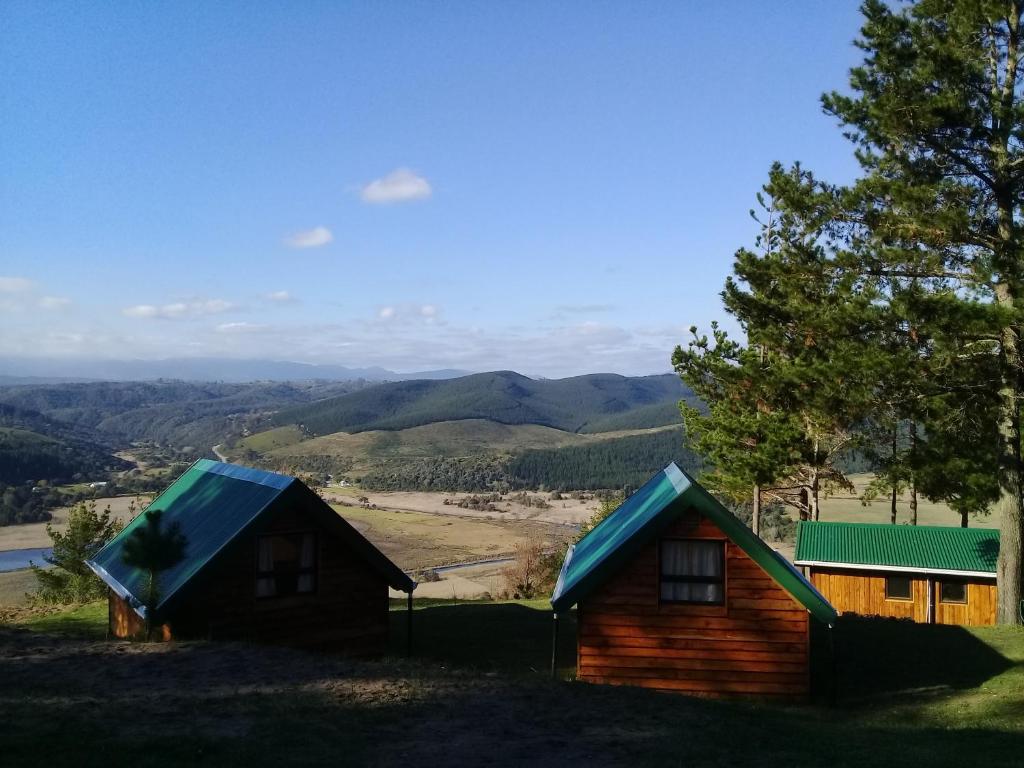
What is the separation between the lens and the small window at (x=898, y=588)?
25.6m

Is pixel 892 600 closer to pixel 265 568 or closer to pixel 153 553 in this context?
pixel 265 568

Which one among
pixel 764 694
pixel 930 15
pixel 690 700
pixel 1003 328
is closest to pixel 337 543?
pixel 690 700

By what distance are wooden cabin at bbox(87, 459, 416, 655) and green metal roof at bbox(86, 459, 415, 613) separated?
1.1 inches

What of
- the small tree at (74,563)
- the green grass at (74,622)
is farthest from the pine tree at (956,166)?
the small tree at (74,563)

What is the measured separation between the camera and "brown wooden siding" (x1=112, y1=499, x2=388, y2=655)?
47.8 ft

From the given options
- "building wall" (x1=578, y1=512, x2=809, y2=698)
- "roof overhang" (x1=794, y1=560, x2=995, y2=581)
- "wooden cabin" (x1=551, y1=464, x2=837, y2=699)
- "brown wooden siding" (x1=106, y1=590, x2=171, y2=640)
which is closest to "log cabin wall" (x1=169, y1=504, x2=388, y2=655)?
"brown wooden siding" (x1=106, y1=590, x2=171, y2=640)

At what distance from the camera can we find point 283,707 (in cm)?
1010

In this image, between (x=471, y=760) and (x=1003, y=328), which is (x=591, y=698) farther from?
(x=1003, y=328)

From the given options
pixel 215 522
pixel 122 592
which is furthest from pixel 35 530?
pixel 215 522

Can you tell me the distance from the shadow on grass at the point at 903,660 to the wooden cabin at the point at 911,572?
4707 mm

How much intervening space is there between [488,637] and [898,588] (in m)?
14.5

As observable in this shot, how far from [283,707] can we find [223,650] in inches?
149

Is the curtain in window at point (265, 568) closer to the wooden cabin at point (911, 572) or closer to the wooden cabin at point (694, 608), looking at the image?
the wooden cabin at point (694, 608)

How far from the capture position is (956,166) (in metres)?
20.0
